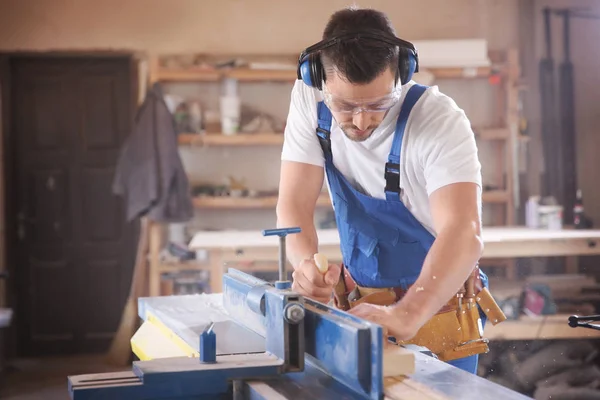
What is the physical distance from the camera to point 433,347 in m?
1.97

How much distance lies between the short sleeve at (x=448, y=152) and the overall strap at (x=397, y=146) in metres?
0.06

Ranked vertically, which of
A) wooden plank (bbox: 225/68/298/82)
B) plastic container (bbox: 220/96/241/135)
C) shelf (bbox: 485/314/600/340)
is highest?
wooden plank (bbox: 225/68/298/82)

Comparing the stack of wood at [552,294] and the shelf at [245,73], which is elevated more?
the shelf at [245,73]

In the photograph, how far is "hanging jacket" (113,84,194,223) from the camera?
5.25 metres

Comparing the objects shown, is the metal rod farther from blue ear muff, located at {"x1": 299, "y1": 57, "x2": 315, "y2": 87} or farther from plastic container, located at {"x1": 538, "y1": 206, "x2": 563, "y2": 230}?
plastic container, located at {"x1": 538, "y1": 206, "x2": 563, "y2": 230}

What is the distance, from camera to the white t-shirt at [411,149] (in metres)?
1.81

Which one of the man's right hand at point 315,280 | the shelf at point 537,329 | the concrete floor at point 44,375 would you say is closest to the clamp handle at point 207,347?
the man's right hand at point 315,280

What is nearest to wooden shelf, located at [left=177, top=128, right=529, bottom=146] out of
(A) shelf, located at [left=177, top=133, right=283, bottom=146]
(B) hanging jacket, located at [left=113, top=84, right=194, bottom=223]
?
(A) shelf, located at [left=177, top=133, right=283, bottom=146]

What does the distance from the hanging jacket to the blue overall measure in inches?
128

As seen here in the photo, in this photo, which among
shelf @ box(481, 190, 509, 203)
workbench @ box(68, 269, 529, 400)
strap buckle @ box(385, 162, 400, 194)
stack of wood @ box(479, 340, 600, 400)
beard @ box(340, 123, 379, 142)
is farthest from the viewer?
shelf @ box(481, 190, 509, 203)

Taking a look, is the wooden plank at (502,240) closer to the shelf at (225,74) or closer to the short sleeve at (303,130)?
the shelf at (225,74)

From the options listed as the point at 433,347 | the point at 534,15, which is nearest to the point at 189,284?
the point at 534,15

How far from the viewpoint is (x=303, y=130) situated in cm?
214

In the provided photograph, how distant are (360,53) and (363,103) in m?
0.12
